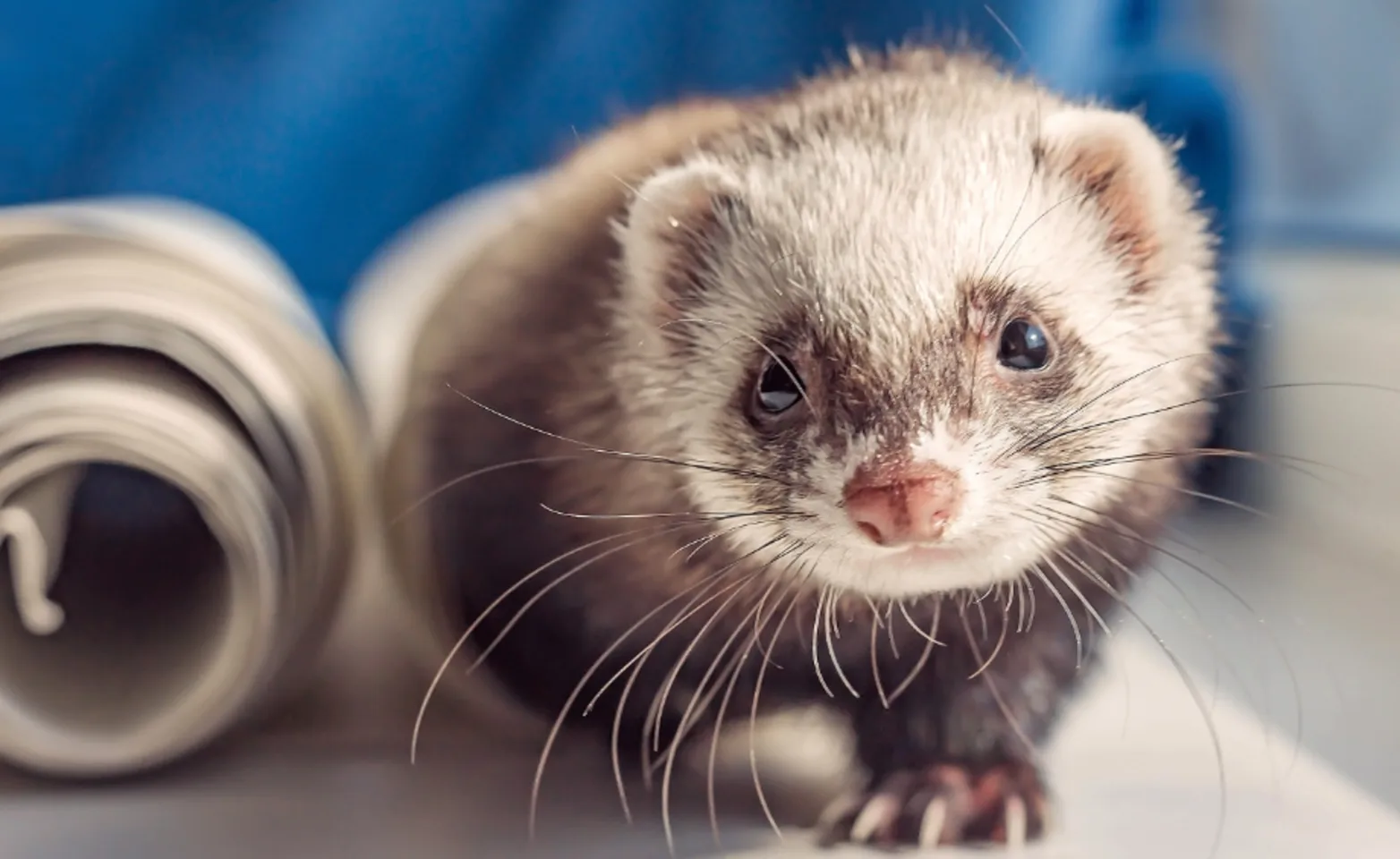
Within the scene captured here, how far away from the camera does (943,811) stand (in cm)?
74

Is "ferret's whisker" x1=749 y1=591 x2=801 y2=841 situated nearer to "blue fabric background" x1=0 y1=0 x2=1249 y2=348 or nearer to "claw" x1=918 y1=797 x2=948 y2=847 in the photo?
"claw" x1=918 y1=797 x2=948 y2=847

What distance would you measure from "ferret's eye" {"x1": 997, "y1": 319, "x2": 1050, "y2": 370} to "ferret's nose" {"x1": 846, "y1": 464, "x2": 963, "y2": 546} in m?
0.08

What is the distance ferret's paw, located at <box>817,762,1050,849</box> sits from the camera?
741mm

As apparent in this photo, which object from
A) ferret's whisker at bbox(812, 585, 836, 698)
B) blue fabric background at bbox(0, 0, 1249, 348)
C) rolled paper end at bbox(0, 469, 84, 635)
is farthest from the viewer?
blue fabric background at bbox(0, 0, 1249, 348)

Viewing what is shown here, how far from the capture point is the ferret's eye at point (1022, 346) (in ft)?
2.02

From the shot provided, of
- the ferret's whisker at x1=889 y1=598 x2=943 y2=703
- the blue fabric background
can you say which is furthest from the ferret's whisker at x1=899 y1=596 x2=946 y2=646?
the blue fabric background

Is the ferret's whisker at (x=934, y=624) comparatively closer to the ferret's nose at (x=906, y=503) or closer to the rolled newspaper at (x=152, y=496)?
the ferret's nose at (x=906, y=503)

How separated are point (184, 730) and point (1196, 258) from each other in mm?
672

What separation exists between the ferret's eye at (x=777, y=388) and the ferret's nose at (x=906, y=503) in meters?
0.07

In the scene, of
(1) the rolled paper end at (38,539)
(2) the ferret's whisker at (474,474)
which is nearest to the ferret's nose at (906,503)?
(2) the ferret's whisker at (474,474)

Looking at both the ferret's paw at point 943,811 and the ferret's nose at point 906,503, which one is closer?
the ferret's nose at point 906,503

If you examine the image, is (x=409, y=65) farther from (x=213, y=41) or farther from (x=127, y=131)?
(x=127, y=131)

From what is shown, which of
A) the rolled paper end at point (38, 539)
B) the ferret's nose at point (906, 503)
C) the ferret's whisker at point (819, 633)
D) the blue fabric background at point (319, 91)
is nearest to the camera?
the ferret's nose at point (906, 503)

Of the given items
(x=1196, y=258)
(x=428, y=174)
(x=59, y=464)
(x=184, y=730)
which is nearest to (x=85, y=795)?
(x=184, y=730)
